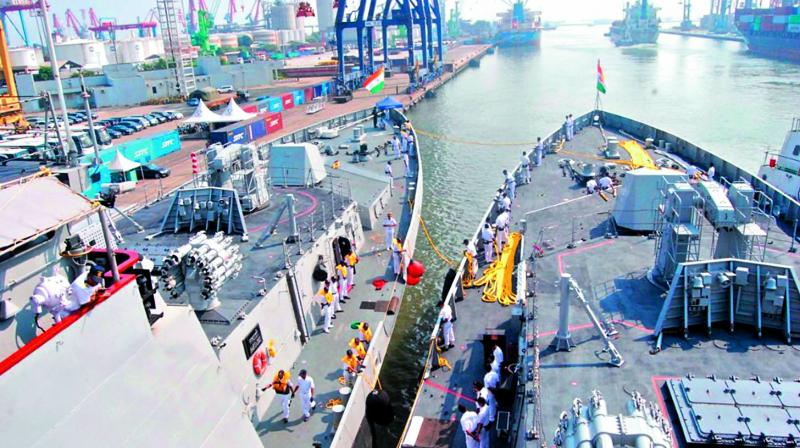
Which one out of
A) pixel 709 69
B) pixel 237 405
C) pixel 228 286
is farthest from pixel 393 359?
pixel 709 69

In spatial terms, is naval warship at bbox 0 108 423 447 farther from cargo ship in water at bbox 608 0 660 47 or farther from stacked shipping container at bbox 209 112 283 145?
cargo ship in water at bbox 608 0 660 47

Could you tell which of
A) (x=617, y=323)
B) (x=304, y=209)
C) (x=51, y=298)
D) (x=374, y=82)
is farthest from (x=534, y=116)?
(x=51, y=298)

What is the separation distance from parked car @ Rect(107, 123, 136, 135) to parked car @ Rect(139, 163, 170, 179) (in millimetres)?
17156

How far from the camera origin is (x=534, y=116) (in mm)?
56656

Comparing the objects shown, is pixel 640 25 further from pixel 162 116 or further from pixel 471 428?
pixel 471 428

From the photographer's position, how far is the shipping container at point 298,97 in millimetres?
68488

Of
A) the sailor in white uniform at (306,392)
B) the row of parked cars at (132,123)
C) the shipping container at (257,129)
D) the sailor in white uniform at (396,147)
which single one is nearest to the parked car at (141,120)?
the row of parked cars at (132,123)

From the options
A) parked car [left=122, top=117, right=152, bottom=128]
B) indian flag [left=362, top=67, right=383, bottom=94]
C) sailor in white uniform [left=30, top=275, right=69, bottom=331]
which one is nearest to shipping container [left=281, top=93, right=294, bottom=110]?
parked car [left=122, top=117, right=152, bottom=128]

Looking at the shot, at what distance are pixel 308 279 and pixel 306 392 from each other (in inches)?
152

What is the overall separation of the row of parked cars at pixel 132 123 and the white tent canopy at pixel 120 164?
18310 mm

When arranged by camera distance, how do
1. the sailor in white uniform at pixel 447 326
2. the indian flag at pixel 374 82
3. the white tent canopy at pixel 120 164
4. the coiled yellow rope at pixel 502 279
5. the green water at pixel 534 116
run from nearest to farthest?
the sailor in white uniform at pixel 447 326 < the coiled yellow rope at pixel 502 279 < the green water at pixel 534 116 < the white tent canopy at pixel 120 164 < the indian flag at pixel 374 82

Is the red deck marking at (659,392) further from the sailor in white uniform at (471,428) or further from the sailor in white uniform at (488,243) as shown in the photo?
the sailor in white uniform at (488,243)

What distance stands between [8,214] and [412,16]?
81628mm

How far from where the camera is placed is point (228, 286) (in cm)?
1312
